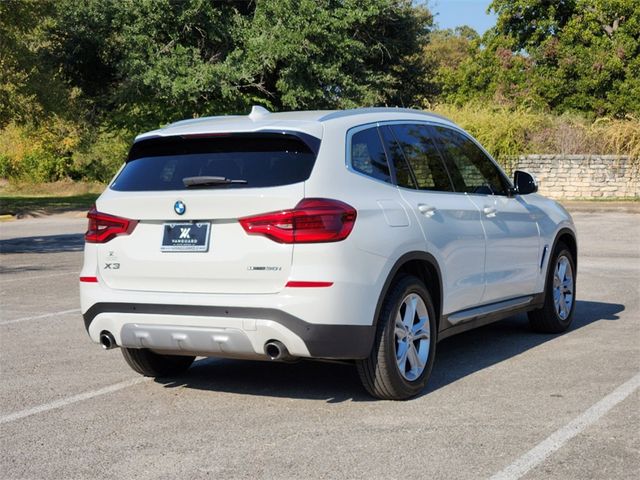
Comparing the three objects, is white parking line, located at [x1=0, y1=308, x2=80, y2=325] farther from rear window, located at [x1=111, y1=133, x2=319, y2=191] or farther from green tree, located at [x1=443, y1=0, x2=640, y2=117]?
green tree, located at [x1=443, y1=0, x2=640, y2=117]

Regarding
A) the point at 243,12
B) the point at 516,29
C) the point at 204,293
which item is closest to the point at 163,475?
the point at 204,293

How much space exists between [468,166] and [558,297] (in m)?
1.83

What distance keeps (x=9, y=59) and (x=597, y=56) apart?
2510 cm

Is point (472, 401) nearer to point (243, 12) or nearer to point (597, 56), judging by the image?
point (243, 12)

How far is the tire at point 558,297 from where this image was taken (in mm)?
8742

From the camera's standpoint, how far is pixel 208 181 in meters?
6.07

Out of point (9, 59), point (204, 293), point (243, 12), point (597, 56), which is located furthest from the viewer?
point (597, 56)

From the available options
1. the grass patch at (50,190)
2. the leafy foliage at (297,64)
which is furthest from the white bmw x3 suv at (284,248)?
the grass patch at (50,190)

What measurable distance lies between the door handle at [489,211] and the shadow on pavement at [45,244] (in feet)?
40.9

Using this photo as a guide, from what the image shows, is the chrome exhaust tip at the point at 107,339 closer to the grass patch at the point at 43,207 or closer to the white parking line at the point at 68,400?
the white parking line at the point at 68,400

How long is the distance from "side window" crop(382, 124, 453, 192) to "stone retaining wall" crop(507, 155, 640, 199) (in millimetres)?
27650

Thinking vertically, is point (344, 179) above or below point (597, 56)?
below

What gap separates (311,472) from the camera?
4863 mm

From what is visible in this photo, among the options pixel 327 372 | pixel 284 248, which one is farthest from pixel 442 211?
pixel 284 248
